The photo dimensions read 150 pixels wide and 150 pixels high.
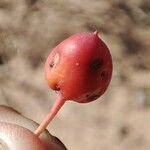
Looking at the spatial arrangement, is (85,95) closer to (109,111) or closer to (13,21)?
(109,111)

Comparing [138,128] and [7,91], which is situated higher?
[7,91]

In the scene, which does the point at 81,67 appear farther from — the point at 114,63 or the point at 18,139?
the point at 114,63

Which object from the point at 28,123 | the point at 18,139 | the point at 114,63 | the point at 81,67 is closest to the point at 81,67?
the point at 81,67

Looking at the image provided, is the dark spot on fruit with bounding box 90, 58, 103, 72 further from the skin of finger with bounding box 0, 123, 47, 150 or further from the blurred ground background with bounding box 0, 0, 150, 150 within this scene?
the blurred ground background with bounding box 0, 0, 150, 150

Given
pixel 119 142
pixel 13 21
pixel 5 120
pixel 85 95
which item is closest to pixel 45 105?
pixel 119 142

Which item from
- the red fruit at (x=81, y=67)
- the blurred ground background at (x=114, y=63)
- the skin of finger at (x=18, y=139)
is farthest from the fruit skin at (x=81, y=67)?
the blurred ground background at (x=114, y=63)

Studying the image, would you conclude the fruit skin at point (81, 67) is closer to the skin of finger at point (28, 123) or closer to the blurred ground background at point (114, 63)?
the skin of finger at point (28, 123)
